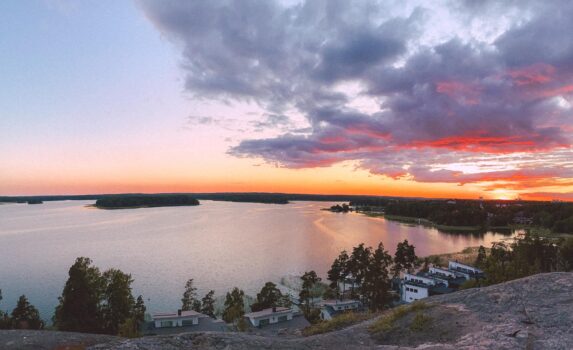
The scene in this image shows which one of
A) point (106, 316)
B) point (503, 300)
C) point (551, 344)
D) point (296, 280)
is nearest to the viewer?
point (551, 344)

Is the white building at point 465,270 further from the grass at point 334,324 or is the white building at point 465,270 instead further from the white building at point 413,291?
the grass at point 334,324

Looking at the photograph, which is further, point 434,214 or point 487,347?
point 434,214

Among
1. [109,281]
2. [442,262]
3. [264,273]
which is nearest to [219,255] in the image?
[264,273]

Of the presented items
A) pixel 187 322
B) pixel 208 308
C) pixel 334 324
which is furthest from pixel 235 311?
pixel 334 324

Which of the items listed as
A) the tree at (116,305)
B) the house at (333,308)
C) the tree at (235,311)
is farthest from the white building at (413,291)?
the tree at (116,305)

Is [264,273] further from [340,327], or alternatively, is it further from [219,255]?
[340,327]

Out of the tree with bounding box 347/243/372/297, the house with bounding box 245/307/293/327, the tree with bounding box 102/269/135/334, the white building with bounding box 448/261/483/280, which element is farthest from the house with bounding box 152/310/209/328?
the white building with bounding box 448/261/483/280

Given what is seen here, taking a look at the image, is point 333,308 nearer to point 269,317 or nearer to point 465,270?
point 269,317
